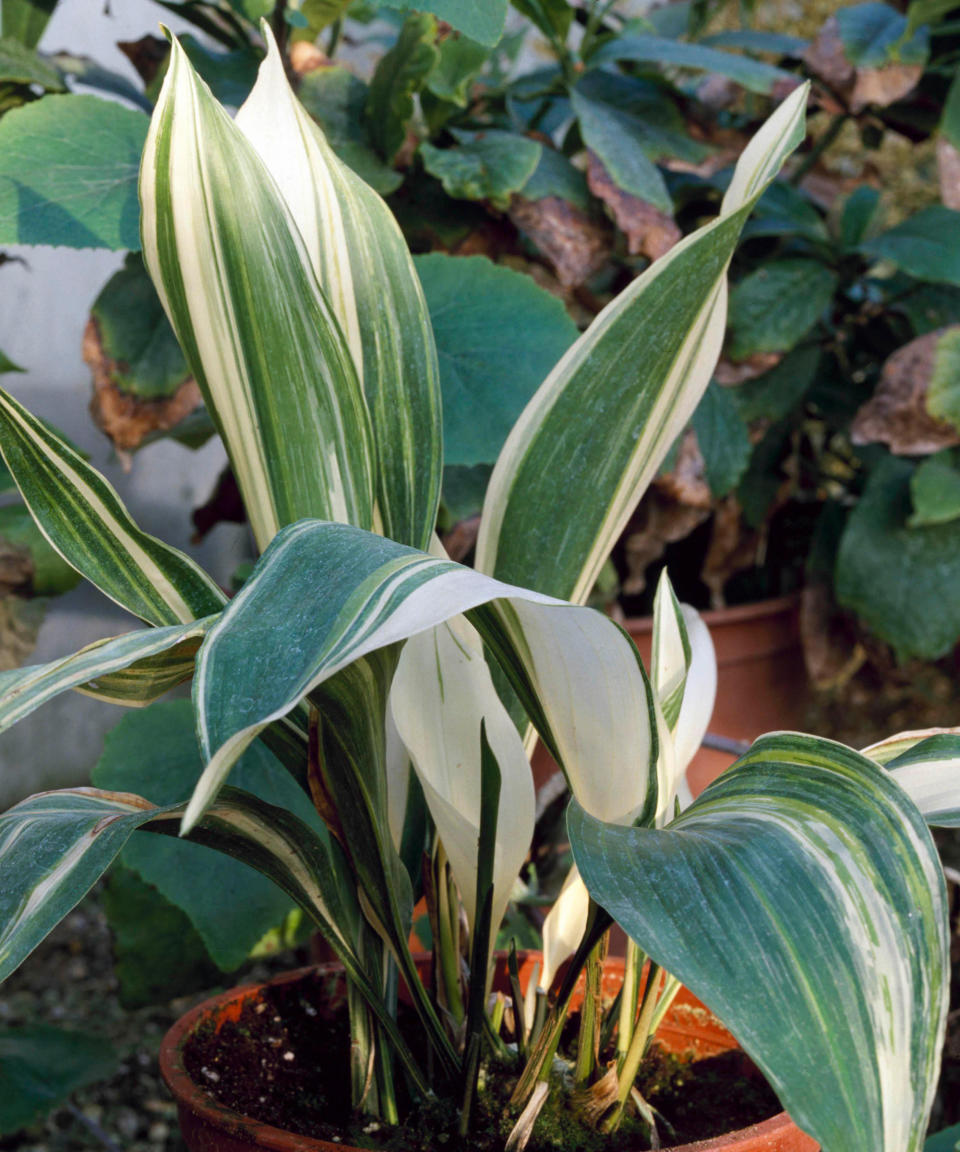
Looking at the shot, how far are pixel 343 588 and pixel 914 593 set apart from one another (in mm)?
951

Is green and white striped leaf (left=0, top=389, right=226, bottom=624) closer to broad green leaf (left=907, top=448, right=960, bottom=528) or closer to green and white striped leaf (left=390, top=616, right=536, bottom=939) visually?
green and white striped leaf (left=390, top=616, right=536, bottom=939)

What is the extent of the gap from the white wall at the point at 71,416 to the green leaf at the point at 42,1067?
1.80ft

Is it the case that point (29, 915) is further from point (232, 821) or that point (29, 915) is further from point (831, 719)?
point (831, 719)

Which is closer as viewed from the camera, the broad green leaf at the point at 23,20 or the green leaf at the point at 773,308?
the broad green leaf at the point at 23,20

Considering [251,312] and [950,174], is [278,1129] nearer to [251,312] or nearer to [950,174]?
[251,312]

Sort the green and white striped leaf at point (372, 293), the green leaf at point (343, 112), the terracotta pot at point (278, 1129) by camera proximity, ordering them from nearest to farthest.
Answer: the terracotta pot at point (278, 1129), the green and white striped leaf at point (372, 293), the green leaf at point (343, 112)

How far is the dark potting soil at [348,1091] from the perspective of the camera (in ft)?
1.41

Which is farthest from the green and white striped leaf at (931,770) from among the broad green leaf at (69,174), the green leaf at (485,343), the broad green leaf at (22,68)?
the broad green leaf at (22,68)

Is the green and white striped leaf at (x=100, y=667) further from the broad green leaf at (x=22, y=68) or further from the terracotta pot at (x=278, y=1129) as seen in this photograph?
the broad green leaf at (x=22, y=68)

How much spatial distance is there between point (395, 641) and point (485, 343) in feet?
1.51

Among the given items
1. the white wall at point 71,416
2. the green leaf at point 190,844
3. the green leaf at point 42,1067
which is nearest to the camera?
the green leaf at point 190,844

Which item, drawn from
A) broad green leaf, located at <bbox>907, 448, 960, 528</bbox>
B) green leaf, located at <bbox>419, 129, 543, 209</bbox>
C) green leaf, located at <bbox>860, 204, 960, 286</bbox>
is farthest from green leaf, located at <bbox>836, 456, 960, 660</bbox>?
green leaf, located at <bbox>419, 129, 543, 209</bbox>

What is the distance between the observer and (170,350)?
2.70ft

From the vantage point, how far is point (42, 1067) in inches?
32.8
